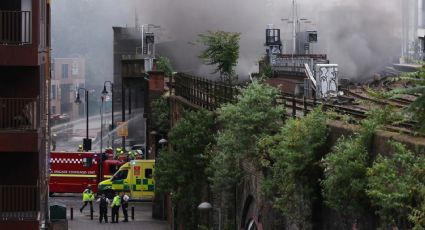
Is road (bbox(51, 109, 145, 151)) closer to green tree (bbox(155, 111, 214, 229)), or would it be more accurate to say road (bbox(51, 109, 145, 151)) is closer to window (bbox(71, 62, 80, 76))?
window (bbox(71, 62, 80, 76))

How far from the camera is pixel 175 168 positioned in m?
27.9

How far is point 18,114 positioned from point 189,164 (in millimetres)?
8871

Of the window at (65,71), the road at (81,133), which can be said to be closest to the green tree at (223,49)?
the road at (81,133)

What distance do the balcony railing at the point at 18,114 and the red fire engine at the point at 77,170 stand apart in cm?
2732

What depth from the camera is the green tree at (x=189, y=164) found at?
26078 millimetres

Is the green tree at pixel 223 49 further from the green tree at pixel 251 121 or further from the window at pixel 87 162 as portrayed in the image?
the green tree at pixel 251 121

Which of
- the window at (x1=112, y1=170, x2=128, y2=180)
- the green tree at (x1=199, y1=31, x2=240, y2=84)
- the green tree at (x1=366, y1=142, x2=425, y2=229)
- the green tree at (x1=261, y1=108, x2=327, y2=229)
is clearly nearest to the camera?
the green tree at (x1=366, y1=142, x2=425, y2=229)

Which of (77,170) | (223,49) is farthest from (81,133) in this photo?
(223,49)

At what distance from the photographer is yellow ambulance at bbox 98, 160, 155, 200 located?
44.0 metres

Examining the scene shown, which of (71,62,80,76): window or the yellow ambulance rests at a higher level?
(71,62,80,76): window

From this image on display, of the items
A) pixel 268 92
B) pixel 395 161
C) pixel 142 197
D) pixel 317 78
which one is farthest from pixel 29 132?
pixel 142 197

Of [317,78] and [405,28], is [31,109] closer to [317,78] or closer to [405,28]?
[317,78]

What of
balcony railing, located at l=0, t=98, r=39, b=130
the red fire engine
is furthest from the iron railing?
the red fire engine

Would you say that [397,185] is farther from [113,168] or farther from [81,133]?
[81,133]
